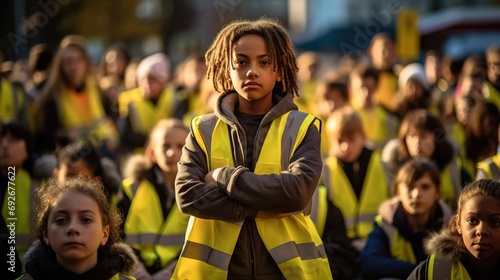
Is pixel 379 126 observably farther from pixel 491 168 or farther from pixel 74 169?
pixel 74 169

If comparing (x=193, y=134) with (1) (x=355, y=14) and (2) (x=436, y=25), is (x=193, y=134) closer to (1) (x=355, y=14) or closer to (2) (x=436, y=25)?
(2) (x=436, y=25)

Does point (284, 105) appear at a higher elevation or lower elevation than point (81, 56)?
lower

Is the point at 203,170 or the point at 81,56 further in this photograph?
the point at 81,56

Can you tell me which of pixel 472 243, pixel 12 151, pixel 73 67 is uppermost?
pixel 73 67

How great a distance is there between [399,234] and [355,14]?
37929 millimetres

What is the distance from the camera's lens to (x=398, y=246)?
22.8 feet

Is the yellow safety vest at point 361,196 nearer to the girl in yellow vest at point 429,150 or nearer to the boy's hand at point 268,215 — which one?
the girl in yellow vest at point 429,150

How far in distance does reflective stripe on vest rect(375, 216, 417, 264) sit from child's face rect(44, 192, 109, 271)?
2.40 m

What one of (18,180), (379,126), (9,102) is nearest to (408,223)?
(18,180)

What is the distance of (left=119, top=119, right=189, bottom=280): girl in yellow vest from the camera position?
7.00 metres

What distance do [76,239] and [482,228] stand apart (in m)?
2.04

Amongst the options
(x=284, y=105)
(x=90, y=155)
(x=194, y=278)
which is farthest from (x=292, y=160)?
(x=90, y=155)

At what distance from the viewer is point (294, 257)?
4918mm

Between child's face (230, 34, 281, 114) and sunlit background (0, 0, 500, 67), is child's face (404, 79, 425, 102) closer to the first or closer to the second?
child's face (230, 34, 281, 114)
